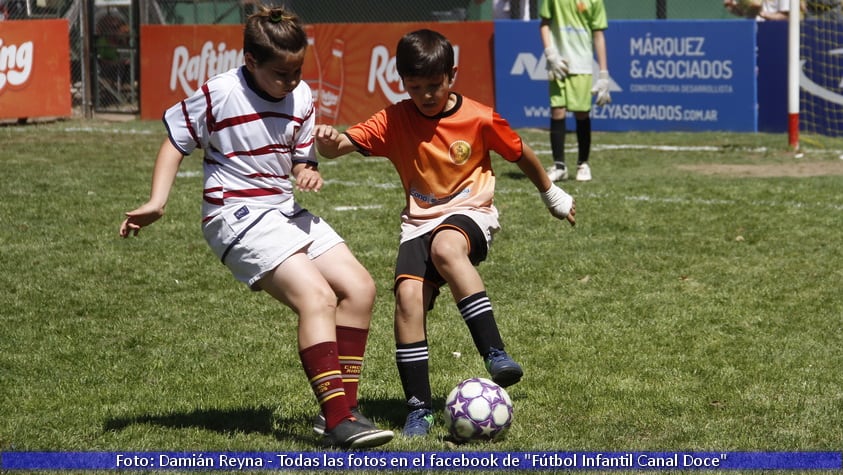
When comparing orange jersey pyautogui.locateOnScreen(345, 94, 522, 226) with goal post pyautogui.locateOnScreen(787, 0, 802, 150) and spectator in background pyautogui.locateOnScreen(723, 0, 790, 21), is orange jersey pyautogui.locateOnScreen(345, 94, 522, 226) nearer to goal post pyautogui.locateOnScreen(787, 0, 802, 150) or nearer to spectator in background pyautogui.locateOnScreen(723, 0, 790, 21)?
goal post pyautogui.locateOnScreen(787, 0, 802, 150)

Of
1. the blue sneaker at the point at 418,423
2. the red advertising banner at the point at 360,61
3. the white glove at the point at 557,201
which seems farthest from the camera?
the red advertising banner at the point at 360,61

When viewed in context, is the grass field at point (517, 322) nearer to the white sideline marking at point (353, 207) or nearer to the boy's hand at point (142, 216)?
the white sideline marking at point (353, 207)

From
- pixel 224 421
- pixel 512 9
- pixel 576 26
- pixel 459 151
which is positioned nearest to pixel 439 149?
pixel 459 151

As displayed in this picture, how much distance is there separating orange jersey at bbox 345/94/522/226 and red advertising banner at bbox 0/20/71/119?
12.8 m

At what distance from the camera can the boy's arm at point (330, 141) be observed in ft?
15.4

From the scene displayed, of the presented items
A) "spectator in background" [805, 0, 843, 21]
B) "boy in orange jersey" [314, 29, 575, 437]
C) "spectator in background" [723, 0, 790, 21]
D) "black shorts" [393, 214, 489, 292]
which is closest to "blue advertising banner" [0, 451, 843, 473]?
"boy in orange jersey" [314, 29, 575, 437]

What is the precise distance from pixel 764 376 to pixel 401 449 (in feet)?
6.26

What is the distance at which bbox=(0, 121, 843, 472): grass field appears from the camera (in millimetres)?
4723

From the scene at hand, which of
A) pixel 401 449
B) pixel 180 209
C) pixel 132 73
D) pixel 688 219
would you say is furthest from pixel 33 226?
pixel 132 73

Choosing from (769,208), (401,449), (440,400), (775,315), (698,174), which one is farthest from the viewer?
(698,174)

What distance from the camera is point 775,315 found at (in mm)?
6574

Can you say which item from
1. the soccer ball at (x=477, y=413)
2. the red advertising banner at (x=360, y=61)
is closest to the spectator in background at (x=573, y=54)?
the red advertising banner at (x=360, y=61)

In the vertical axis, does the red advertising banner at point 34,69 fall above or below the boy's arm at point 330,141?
below

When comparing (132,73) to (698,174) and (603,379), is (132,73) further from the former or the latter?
(603,379)
